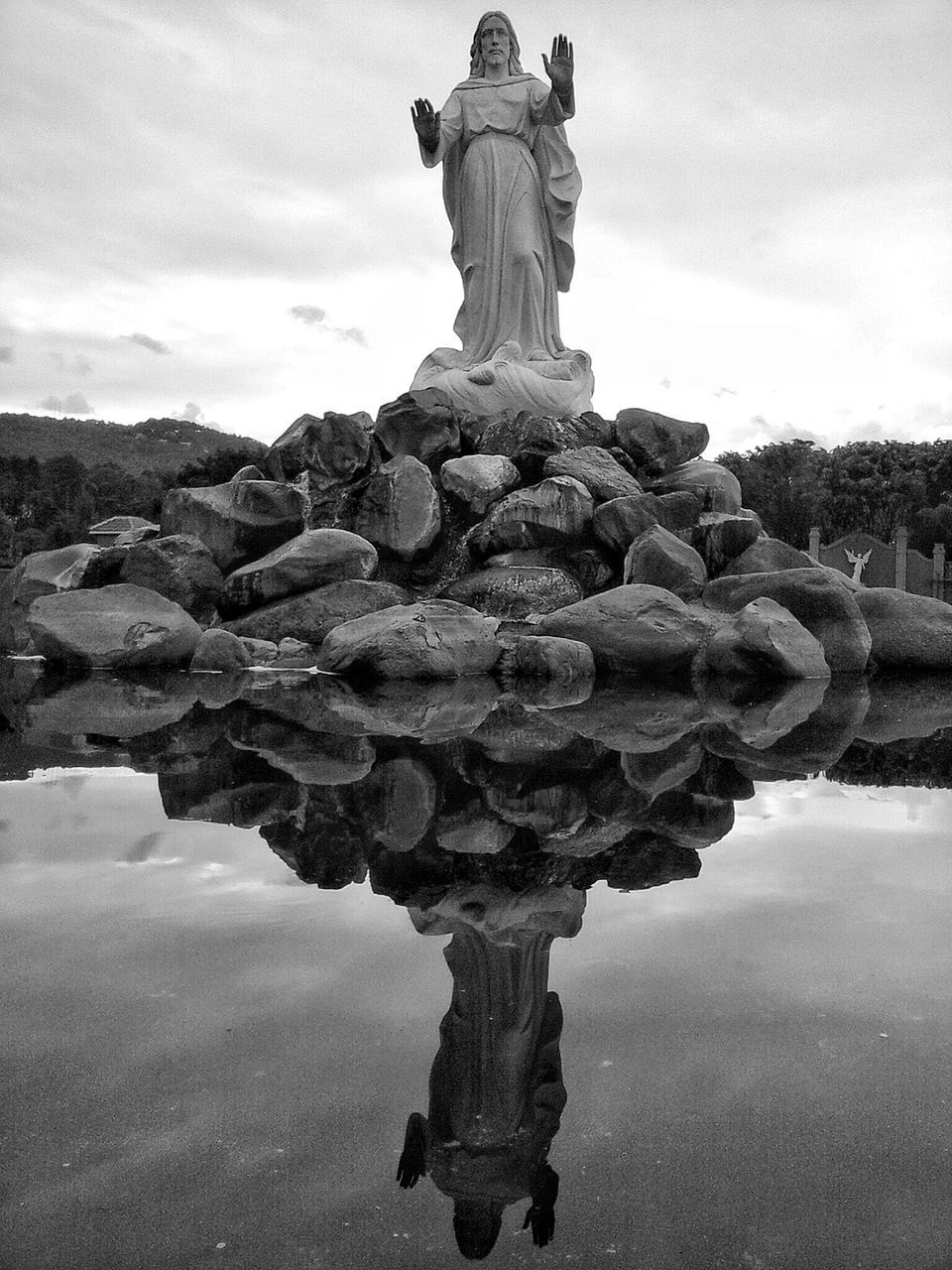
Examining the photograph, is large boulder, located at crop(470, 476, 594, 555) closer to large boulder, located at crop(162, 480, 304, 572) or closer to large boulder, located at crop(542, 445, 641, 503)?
large boulder, located at crop(542, 445, 641, 503)

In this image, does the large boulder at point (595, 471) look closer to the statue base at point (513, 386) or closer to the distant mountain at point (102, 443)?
the statue base at point (513, 386)

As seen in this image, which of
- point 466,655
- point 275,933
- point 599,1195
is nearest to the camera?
point 599,1195

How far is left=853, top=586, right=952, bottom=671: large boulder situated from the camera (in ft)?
32.4

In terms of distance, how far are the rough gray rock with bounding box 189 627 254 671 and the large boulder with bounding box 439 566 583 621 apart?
2385mm

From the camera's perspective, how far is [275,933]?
8.24 ft

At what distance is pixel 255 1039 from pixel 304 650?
7.90 m

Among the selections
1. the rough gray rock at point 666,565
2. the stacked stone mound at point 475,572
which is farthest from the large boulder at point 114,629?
the rough gray rock at point 666,565

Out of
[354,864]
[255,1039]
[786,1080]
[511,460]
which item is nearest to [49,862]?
[354,864]

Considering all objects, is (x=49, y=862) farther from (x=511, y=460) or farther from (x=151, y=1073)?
(x=511, y=460)

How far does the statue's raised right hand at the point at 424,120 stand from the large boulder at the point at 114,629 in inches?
281

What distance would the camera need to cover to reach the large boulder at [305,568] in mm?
10383

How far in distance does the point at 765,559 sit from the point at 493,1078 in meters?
10.00

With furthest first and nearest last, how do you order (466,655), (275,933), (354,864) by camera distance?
(466,655), (354,864), (275,933)

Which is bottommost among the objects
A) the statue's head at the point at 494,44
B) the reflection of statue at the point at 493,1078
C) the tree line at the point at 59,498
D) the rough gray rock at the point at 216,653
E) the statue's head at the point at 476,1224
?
the statue's head at the point at 476,1224
